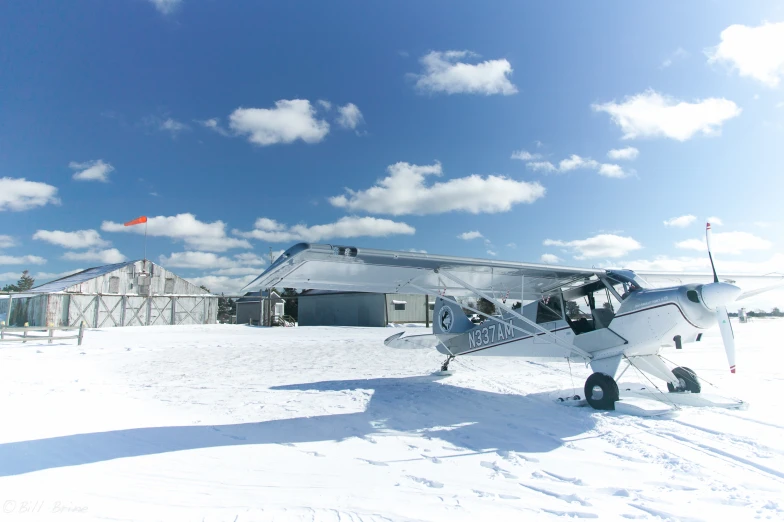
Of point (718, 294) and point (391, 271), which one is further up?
point (391, 271)

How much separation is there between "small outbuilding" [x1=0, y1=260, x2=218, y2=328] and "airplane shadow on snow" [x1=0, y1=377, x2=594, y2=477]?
102 feet

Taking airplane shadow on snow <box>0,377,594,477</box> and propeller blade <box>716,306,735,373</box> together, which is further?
propeller blade <box>716,306,735,373</box>

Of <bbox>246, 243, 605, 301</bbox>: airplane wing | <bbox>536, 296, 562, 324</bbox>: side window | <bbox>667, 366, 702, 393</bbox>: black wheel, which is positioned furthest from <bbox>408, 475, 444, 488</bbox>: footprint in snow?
<bbox>667, 366, 702, 393</bbox>: black wheel

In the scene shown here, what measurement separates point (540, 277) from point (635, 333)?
262 centimetres

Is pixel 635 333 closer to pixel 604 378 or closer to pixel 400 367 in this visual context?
pixel 604 378

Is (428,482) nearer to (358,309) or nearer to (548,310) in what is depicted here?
(548,310)

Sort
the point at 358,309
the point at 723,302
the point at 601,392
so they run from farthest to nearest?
the point at 358,309 < the point at 601,392 < the point at 723,302

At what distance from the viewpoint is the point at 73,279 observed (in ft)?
112

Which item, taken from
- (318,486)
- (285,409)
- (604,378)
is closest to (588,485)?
(318,486)

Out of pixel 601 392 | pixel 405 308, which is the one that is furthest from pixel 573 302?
pixel 405 308

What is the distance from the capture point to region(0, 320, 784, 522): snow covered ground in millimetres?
3574

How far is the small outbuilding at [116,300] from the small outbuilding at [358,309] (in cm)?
917

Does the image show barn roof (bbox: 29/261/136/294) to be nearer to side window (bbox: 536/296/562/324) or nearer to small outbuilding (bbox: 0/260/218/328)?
small outbuilding (bbox: 0/260/218/328)

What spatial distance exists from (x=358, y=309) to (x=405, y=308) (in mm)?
4767
